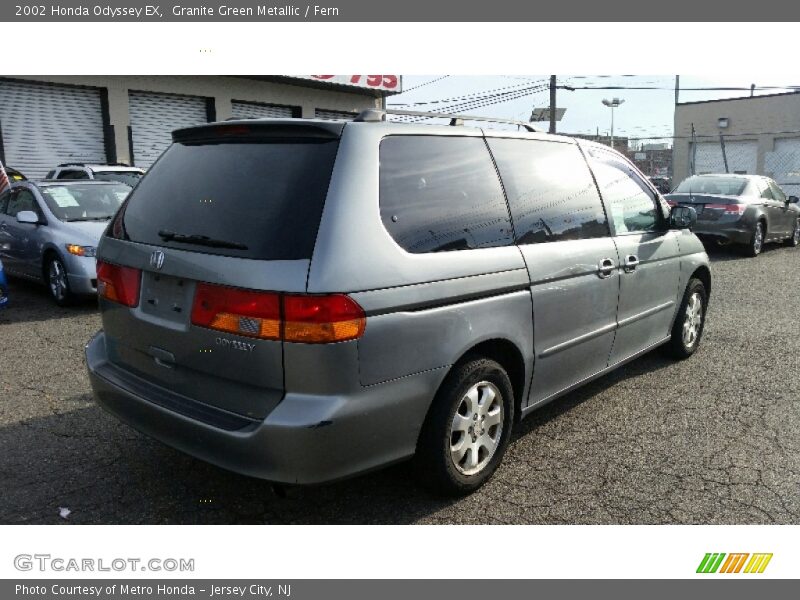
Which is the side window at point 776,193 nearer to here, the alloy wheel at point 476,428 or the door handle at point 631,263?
the door handle at point 631,263

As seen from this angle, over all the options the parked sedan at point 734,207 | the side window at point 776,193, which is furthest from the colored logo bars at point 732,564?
the side window at point 776,193

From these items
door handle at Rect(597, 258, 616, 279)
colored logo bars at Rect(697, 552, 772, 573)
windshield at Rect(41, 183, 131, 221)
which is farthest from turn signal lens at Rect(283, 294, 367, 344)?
windshield at Rect(41, 183, 131, 221)

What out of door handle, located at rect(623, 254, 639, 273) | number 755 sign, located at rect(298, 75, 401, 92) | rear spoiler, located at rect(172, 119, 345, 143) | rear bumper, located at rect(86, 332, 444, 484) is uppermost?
number 755 sign, located at rect(298, 75, 401, 92)

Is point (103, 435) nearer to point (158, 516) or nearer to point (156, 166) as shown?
point (158, 516)

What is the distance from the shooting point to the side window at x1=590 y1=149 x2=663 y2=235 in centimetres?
421

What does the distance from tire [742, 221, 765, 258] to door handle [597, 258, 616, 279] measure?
9.95m

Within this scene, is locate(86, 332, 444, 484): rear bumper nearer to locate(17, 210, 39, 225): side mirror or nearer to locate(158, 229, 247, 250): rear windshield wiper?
locate(158, 229, 247, 250): rear windshield wiper

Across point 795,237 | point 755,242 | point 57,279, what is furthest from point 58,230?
point 795,237

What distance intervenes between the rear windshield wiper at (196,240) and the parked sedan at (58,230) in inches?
187

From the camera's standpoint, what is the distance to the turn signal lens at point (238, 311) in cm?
243

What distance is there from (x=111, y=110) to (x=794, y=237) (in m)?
17.4

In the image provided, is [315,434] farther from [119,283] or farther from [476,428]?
[119,283]

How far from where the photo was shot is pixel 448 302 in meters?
2.81

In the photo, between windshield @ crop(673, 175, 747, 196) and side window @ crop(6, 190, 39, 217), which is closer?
side window @ crop(6, 190, 39, 217)
